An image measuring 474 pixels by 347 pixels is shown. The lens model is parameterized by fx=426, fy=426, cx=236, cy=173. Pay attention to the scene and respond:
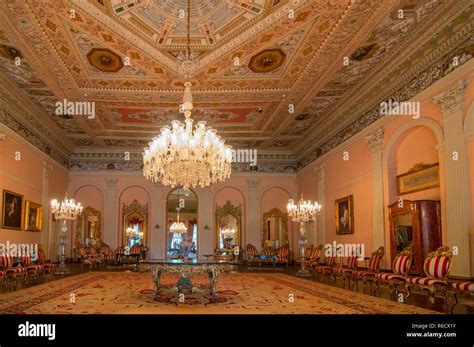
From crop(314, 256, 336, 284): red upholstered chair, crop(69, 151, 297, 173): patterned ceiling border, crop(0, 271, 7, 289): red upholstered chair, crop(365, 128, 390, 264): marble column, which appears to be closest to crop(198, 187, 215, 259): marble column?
crop(69, 151, 297, 173): patterned ceiling border

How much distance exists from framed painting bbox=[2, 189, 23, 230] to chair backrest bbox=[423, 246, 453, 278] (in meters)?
9.30

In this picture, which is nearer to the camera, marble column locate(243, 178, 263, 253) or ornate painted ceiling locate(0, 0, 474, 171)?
ornate painted ceiling locate(0, 0, 474, 171)

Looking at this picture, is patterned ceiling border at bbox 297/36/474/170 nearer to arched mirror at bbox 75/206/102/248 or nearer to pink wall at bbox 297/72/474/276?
pink wall at bbox 297/72/474/276

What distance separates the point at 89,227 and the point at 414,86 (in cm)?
1239

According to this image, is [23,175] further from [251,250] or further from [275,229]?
[275,229]

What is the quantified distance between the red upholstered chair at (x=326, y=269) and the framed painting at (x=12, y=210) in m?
7.63

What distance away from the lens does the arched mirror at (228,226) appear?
1648 centimetres

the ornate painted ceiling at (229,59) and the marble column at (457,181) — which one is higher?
the ornate painted ceiling at (229,59)

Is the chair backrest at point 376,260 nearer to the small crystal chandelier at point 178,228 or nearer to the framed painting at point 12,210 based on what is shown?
the framed painting at point 12,210

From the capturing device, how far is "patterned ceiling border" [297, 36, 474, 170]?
687 centimetres

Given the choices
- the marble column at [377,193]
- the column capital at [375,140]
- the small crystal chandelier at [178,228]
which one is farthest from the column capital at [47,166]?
the marble column at [377,193]

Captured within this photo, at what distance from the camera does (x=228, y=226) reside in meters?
16.6

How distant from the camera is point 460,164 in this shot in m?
6.91

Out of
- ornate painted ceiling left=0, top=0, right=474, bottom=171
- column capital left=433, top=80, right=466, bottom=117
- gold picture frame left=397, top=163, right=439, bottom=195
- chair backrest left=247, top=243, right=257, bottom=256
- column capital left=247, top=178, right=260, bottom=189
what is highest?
ornate painted ceiling left=0, top=0, right=474, bottom=171
